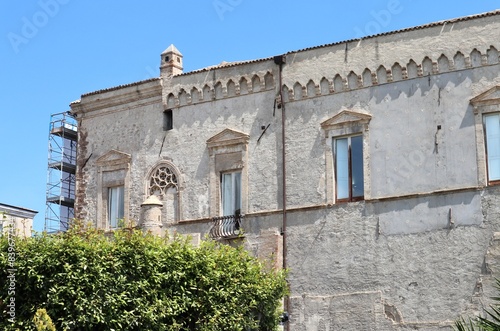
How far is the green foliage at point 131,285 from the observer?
2286 centimetres

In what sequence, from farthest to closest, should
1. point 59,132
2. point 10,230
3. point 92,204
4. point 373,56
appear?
1. point 59,132
2. point 92,204
3. point 373,56
4. point 10,230

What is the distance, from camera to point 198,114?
1214 inches

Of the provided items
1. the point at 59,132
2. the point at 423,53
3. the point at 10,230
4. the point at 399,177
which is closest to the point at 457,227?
the point at 399,177

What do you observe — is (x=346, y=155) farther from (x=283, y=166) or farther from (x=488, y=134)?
(x=488, y=134)

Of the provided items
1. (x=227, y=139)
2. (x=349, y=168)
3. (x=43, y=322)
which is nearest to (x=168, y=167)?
(x=227, y=139)

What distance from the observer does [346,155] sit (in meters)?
27.9

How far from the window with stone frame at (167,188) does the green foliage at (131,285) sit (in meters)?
4.64

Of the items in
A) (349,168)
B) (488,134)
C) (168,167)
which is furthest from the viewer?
(168,167)

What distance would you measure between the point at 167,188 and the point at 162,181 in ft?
0.93

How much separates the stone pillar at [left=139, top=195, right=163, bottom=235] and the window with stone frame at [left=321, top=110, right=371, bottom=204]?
5.40m

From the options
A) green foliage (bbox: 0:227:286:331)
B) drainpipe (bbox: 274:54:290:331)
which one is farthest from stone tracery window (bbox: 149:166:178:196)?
green foliage (bbox: 0:227:286:331)

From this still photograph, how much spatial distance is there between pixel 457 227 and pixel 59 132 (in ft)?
55.0

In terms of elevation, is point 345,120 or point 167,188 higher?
point 345,120

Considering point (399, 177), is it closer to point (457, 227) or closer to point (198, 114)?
point (457, 227)
